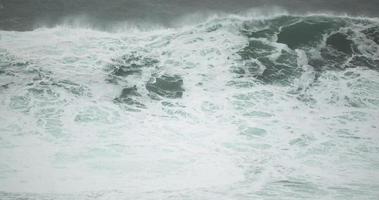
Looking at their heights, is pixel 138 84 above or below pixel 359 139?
above

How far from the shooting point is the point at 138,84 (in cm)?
1003

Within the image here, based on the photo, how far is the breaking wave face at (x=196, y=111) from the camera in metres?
6.81

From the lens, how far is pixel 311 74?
33.7 feet

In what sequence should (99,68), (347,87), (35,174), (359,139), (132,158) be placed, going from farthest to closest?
1. (99,68)
2. (347,87)
3. (359,139)
4. (132,158)
5. (35,174)

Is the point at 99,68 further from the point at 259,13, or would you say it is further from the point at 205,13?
the point at 259,13

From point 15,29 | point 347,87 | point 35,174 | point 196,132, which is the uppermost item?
point 15,29

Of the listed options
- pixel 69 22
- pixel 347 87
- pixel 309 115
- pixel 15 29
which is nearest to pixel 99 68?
pixel 69 22

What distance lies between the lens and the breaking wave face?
6812mm

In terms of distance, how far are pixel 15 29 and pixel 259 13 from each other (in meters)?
7.08

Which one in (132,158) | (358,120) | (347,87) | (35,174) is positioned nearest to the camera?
(35,174)

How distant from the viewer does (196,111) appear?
29.5 ft

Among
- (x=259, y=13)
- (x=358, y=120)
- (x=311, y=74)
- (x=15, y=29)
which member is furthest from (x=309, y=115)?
(x=15, y=29)

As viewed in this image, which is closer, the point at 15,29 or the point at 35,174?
the point at 35,174

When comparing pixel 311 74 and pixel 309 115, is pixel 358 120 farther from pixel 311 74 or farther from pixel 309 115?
pixel 311 74
